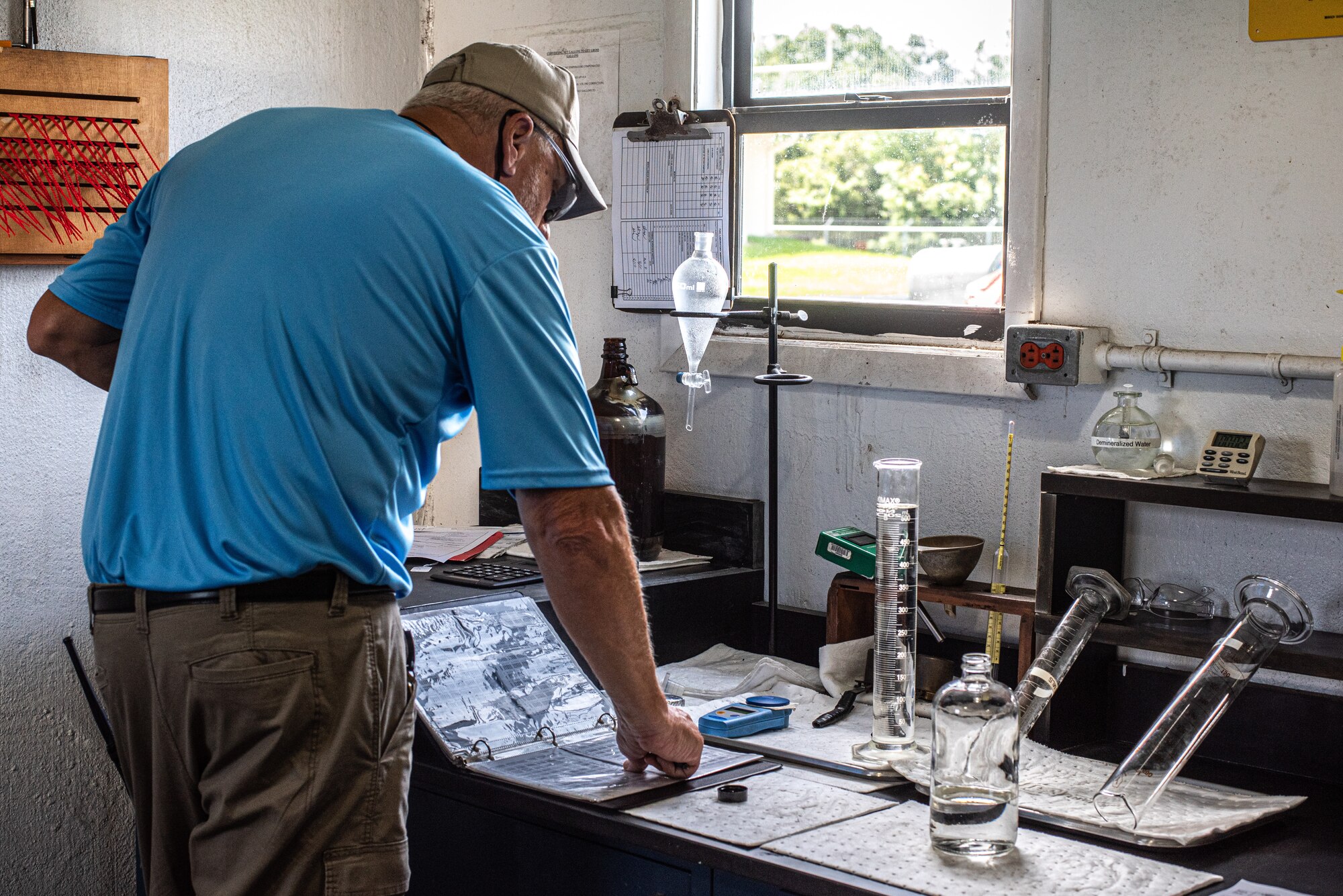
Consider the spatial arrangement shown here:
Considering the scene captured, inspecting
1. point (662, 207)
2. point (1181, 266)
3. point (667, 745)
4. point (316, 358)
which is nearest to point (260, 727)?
point (316, 358)

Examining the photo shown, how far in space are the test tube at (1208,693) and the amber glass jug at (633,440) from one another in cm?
100

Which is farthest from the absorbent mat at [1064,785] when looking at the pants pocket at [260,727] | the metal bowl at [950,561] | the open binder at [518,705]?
the pants pocket at [260,727]

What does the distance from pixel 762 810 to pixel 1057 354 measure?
0.85 m

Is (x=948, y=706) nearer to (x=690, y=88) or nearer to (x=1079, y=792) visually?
(x=1079, y=792)

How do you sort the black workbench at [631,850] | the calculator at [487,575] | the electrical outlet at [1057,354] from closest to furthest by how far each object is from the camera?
the black workbench at [631,850] < the electrical outlet at [1057,354] < the calculator at [487,575]

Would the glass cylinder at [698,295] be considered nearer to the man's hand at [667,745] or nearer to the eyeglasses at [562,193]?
the eyeglasses at [562,193]

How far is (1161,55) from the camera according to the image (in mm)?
1902

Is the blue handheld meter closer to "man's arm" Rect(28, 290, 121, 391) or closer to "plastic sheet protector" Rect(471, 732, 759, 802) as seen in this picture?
"plastic sheet protector" Rect(471, 732, 759, 802)

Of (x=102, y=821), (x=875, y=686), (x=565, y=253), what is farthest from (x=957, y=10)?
(x=102, y=821)

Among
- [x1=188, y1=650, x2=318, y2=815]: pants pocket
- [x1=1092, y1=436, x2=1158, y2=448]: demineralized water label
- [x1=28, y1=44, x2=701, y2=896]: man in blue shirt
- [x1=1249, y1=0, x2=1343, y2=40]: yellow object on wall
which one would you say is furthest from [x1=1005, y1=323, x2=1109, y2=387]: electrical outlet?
[x1=188, y1=650, x2=318, y2=815]: pants pocket

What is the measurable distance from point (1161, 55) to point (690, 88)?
2.88 ft

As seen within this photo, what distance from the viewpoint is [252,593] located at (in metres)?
1.28

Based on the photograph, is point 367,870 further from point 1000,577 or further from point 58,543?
point 58,543

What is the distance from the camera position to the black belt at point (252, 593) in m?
1.29
